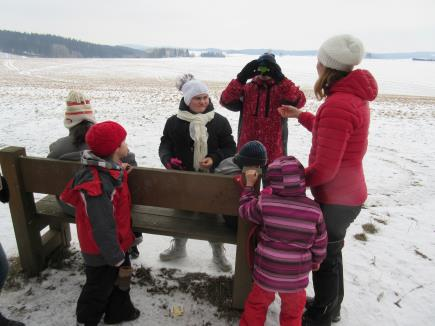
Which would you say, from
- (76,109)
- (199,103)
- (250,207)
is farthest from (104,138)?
(199,103)

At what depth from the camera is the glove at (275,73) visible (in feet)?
11.0

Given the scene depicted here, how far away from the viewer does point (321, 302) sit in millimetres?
2748

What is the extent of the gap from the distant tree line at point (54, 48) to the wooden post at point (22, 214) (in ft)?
468

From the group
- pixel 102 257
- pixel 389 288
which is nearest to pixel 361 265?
pixel 389 288

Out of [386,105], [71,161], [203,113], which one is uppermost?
[203,113]

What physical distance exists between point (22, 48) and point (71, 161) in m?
165

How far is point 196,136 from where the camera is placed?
3.23 metres

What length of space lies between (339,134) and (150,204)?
151cm

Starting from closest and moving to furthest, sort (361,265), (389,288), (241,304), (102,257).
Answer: (102,257), (241,304), (389,288), (361,265)

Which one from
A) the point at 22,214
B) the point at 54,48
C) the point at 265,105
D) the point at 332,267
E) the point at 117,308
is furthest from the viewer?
the point at 54,48

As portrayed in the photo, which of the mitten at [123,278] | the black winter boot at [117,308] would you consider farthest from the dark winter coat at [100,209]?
the black winter boot at [117,308]

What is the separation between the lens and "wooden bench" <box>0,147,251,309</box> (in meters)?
2.64

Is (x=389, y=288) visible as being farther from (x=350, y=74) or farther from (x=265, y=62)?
(x=265, y=62)

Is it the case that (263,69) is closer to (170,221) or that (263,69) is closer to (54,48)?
(170,221)
